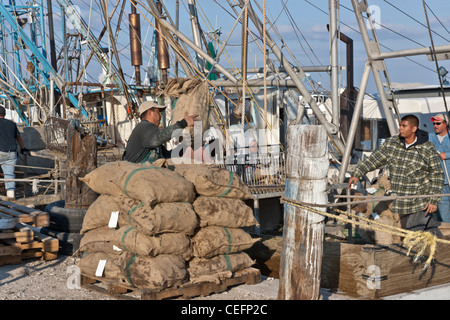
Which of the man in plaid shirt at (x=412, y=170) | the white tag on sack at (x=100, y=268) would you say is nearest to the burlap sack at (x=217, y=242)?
the white tag on sack at (x=100, y=268)

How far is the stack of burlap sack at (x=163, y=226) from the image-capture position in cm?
564

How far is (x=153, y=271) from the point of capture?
5.56 m

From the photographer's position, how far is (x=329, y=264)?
6602 mm

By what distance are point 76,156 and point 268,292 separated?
3821mm

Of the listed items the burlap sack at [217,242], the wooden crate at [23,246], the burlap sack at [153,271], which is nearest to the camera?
the burlap sack at [153,271]

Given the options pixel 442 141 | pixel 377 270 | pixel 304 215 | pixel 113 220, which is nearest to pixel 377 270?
pixel 377 270

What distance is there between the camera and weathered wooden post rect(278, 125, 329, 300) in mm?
5027

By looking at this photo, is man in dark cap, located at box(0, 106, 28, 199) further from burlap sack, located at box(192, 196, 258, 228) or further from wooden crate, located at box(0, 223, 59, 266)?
burlap sack, located at box(192, 196, 258, 228)

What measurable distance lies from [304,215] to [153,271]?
1.56 m

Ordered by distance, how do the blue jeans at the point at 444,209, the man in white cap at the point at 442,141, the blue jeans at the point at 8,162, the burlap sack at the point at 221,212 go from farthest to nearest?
the blue jeans at the point at 8,162 → the man in white cap at the point at 442,141 → the blue jeans at the point at 444,209 → the burlap sack at the point at 221,212

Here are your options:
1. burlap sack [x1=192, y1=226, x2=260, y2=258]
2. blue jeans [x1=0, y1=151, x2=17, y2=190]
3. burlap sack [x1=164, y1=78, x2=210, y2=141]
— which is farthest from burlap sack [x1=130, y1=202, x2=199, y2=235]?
blue jeans [x1=0, y1=151, x2=17, y2=190]

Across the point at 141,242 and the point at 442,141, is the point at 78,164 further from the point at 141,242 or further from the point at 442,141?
the point at 442,141

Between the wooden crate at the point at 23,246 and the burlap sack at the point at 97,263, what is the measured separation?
135cm

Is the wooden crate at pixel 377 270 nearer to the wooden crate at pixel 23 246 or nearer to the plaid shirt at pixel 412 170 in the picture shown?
the plaid shirt at pixel 412 170
